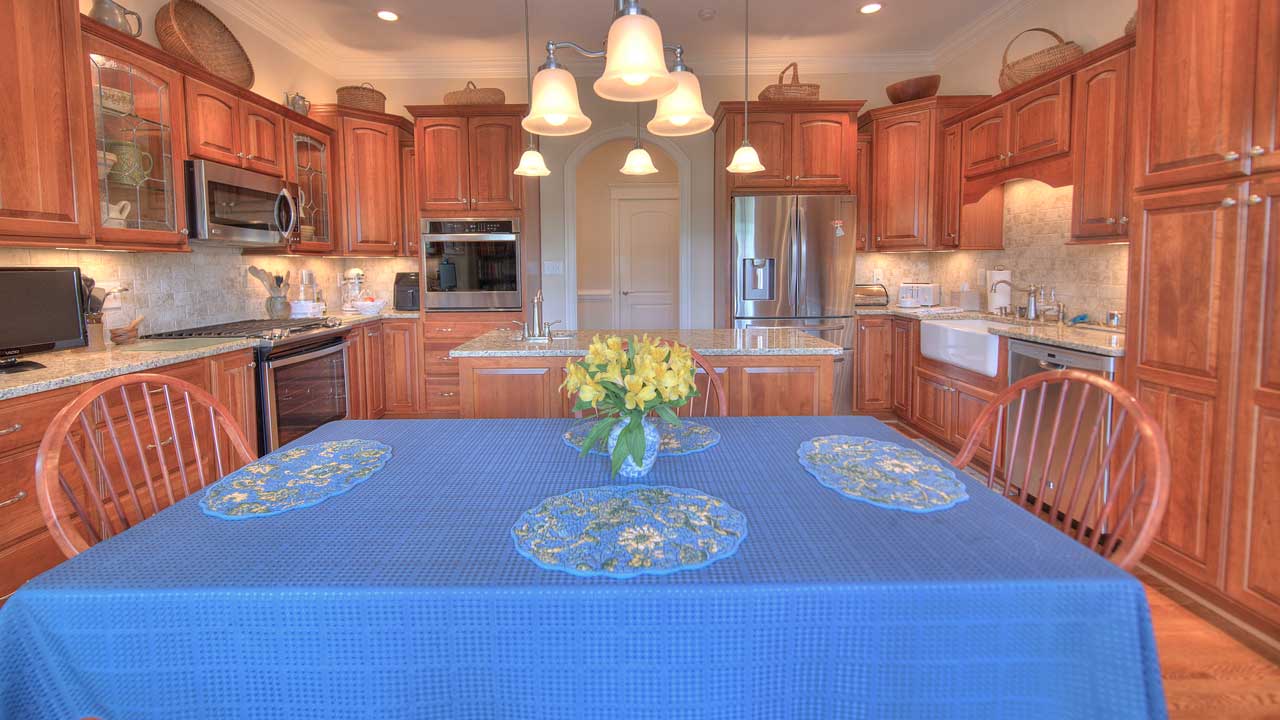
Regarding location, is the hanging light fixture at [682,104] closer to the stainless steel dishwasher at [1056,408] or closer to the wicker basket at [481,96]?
the stainless steel dishwasher at [1056,408]

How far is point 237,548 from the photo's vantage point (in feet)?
3.38

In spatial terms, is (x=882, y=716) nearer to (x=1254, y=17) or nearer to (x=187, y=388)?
(x=187, y=388)

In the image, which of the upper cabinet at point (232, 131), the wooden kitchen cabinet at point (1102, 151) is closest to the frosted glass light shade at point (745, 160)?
the wooden kitchen cabinet at point (1102, 151)

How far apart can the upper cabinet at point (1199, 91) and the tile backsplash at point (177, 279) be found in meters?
4.36

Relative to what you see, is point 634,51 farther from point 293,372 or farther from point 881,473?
point 293,372

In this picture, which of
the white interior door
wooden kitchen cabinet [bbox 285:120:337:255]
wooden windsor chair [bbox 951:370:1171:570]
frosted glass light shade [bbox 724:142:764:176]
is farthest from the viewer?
the white interior door

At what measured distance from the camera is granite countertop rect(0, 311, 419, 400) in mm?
2056

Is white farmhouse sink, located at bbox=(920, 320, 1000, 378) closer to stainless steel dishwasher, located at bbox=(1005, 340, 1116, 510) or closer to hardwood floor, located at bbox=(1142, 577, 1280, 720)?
stainless steel dishwasher, located at bbox=(1005, 340, 1116, 510)

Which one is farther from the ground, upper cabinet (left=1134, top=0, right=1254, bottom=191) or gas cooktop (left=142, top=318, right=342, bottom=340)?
upper cabinet (left=1134, top=0, right=1254, bottom=191)

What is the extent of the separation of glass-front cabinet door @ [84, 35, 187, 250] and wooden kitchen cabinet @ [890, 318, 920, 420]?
4340mm

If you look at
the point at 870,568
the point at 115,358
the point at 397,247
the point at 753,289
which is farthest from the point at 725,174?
the point at 870,568

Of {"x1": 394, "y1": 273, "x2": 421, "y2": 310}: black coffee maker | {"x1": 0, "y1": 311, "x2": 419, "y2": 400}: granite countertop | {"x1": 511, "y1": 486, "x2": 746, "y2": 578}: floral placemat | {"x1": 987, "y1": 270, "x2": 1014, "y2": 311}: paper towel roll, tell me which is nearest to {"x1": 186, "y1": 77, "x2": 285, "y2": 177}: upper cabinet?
{"x1": 0, "y1": 311, "x2": 419, "y2": 400}: granite countertop

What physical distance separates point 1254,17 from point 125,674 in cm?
313

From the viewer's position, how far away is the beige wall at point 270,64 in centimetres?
335
